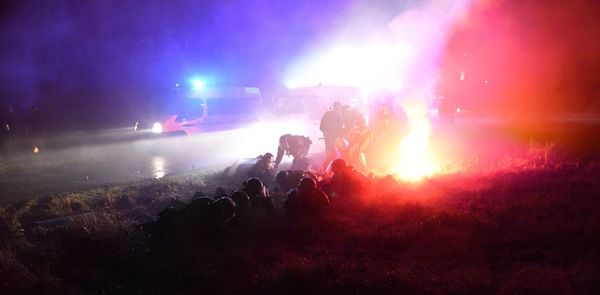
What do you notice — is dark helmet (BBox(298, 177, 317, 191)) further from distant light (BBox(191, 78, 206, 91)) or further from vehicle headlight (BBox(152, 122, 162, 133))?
distant light (BBox(191, 78, 206, 91))

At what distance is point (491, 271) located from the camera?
177 inches

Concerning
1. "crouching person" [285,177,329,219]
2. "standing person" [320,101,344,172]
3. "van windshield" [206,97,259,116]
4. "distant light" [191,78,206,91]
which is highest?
"distant light" [191,78,206,91]

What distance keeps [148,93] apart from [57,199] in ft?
92.7

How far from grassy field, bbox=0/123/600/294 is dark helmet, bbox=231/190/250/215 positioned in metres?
0.23

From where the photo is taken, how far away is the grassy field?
4363mm

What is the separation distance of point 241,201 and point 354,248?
2106mm

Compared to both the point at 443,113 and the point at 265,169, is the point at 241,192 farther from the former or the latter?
the point at 443,113

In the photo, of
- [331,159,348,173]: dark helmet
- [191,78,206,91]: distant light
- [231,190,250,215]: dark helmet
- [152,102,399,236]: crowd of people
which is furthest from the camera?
[191,78,206,91]: distant light

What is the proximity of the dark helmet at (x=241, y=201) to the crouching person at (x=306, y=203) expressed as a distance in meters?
0.63

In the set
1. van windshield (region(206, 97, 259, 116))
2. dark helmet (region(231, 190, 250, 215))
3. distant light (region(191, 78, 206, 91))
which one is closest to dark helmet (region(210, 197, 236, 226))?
dark helmet (region(231, 190, 250, 215))

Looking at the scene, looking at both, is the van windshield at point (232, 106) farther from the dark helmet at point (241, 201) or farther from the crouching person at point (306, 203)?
the crouching person at point (306, 203)

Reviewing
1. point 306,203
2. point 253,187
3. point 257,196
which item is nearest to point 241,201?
point 257,196

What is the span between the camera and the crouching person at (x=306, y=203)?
6.59m

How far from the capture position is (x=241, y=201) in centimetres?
667
